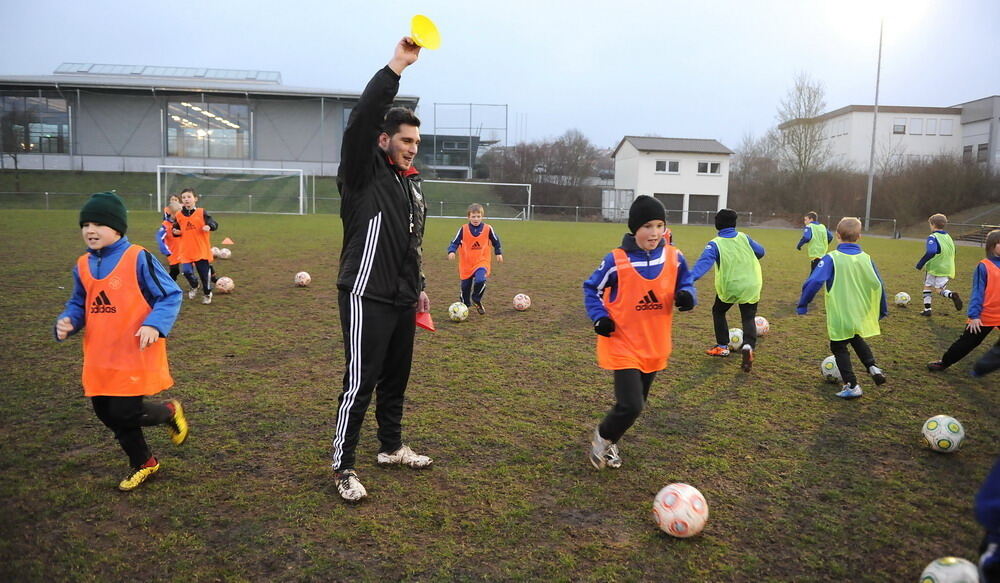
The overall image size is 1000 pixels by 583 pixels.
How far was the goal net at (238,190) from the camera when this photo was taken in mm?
35750

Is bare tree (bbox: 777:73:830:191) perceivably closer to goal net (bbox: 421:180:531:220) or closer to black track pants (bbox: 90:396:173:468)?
goal net (bbox: 421:180:531:220)

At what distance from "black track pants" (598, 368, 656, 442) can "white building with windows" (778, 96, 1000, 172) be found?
163ft

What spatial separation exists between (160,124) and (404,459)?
50608 mm

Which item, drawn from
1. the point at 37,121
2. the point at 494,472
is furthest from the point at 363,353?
the point at 37,121

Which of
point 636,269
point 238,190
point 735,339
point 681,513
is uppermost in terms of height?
point 238,190

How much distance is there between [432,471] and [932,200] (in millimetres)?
44424

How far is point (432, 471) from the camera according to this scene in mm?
4227

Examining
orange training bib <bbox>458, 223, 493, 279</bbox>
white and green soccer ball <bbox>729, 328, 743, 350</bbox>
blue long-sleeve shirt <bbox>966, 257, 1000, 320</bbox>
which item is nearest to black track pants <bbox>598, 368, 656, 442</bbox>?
white and green soccer ball <bbox>729, 328, 743, 350</bbox>

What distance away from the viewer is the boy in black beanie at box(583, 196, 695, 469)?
4.11 metres

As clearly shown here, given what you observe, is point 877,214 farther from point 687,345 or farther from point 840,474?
point 840,474

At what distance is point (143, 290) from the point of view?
3.82 metres

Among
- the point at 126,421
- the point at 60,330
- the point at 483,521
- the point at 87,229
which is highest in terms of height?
the point at 87,229

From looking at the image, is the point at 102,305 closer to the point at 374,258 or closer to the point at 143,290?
the point at 143,290

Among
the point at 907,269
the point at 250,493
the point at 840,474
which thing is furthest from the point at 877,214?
the point at 250,493
